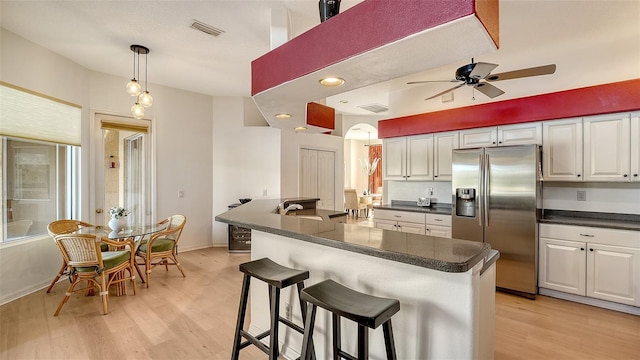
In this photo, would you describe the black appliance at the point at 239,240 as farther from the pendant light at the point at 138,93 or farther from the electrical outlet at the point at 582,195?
the electrical outlet at the point at 582,195

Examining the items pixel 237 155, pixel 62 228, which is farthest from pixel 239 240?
pixel 62 228

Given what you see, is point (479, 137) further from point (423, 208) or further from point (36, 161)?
point (36, 161)

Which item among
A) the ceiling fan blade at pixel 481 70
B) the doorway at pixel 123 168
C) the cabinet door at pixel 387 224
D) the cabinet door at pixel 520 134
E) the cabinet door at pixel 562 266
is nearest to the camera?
the ceiling fan blade at pixel 481 70

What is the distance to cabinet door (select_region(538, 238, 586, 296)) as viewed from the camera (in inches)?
118

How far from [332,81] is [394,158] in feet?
10.6

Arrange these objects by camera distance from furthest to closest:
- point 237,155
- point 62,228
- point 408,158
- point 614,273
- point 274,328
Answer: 1. point 237,155
2. point 408,158
3. point 62,228
4. point 614,273
5. point 274,328

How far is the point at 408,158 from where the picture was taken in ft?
15.2

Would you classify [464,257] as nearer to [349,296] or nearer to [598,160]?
[349,296]

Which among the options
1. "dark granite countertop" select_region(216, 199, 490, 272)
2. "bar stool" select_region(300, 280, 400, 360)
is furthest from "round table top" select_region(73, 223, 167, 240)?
"bar stool" select_region(300, 280, 400, 360)

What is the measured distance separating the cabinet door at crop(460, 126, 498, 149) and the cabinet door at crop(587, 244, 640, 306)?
154 centimetres

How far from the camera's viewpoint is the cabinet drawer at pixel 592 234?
277 cm

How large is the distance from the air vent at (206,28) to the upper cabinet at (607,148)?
4071 mm

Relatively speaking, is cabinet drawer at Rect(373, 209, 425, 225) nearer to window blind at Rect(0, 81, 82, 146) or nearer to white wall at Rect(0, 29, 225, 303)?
white wall at Rect(0, 29, 225, 303)

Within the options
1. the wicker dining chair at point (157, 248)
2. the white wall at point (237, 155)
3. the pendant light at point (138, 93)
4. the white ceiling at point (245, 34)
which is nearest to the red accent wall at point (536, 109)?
the white ceiling at point (245, 34)
